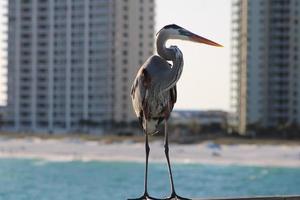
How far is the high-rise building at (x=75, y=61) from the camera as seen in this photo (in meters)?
103

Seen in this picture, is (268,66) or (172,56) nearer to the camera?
(172,56)

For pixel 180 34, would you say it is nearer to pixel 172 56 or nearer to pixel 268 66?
pixel 172 56

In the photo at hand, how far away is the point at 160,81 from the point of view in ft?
30.4

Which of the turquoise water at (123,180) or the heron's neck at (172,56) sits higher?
the heron's neck at (172,56)

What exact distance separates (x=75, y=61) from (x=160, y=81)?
96653 millimetres

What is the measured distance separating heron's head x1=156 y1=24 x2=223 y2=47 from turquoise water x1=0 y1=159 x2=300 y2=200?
1143 inches

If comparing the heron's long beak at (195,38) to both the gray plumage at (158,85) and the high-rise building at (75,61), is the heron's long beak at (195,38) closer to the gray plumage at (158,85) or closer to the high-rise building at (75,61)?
the gray plumage at (158,85)

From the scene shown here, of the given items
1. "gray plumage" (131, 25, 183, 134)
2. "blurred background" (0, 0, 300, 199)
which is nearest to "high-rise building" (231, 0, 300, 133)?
"blurred background" (0, 0, 300, 199)

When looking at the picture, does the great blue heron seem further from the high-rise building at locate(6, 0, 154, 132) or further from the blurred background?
the high-rise building at locate(6, 0, 154, 132)

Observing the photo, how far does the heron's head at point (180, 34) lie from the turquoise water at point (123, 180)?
2904 centimetres

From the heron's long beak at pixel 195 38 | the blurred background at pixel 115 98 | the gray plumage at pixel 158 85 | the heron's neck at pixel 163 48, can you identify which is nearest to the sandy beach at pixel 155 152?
the blurred background at pixel 115 98

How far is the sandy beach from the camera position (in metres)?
68.1

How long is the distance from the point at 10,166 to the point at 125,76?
A: 40503mm

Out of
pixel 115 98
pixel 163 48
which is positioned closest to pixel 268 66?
pixel 115 98
